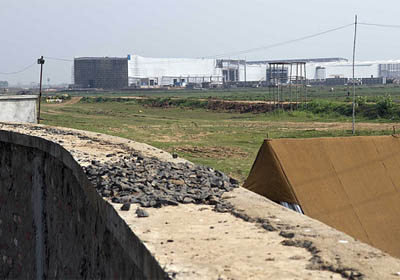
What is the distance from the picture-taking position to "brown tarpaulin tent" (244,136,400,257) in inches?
402

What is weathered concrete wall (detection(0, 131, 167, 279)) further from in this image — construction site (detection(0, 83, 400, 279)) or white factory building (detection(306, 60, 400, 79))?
white factory building (detection(306, 60, 400, 79))

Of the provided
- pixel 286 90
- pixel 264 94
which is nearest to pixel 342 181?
pixel 286 90

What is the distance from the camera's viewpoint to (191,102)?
74312mm

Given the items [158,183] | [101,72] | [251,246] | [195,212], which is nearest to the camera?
[251,246]

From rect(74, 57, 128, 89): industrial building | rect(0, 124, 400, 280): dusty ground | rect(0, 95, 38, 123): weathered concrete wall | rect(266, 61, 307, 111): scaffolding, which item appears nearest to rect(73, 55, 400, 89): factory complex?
rect(74, 57, 128, 89): industrial building

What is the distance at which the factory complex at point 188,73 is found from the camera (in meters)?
159

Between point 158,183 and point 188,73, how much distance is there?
16728cm

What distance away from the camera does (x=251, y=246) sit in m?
5.63

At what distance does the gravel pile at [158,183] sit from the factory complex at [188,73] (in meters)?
137

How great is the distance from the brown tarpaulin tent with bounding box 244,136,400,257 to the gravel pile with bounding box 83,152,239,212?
1.62 m

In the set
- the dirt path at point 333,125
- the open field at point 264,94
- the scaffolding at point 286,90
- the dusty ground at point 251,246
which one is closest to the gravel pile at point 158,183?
the dusty ground at point 251,246

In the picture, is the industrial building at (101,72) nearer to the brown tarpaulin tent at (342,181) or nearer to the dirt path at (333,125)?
the dirt path at (333,125)

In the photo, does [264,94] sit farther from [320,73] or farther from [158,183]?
[158,183]

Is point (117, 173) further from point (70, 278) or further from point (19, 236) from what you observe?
point (19, 236)
